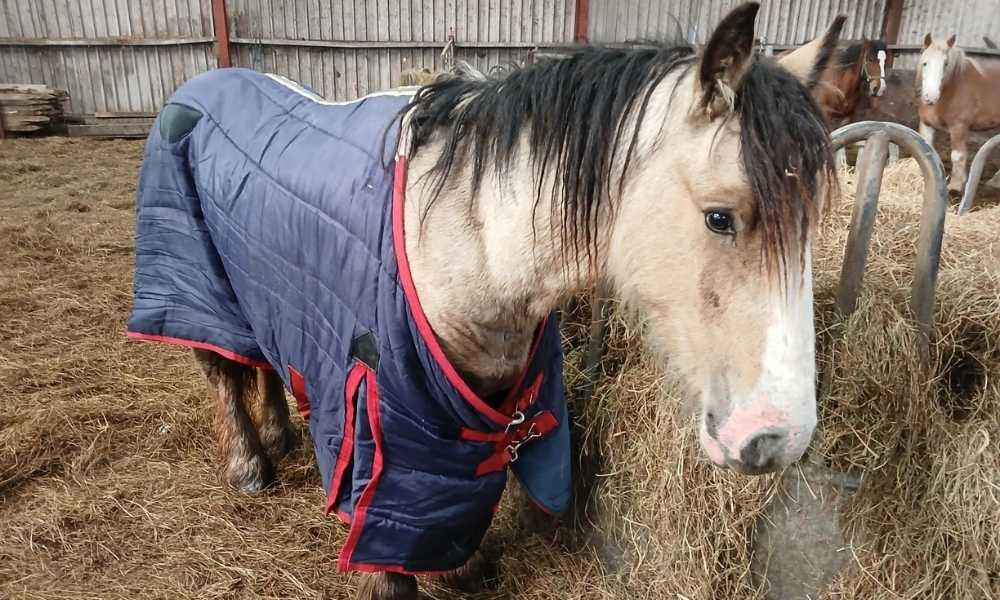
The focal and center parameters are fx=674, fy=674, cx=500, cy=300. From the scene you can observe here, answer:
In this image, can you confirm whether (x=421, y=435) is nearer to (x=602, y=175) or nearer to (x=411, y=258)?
(x=411, y=258)

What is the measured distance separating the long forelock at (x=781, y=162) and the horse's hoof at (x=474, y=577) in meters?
1.44

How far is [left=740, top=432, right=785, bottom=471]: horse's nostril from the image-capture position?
1.09 m

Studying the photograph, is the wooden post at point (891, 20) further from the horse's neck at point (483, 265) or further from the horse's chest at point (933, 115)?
the horse's neck at point (483, 265)

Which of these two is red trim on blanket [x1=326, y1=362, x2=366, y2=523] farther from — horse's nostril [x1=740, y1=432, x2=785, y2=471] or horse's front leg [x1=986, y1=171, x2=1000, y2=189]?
horse's front leg [x1=986, y1=171, x2=1000, y2=189]

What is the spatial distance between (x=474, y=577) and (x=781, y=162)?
1.59 meters

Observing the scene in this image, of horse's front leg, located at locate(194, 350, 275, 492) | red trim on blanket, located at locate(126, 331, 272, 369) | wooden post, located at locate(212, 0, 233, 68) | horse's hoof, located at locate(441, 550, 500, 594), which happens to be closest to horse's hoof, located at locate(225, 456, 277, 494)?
horse's front leg, located at locate(194, 350, 275, 492)

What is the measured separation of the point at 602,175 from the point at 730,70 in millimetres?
281

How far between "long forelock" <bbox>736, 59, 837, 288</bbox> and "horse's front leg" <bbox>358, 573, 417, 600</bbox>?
127 cm

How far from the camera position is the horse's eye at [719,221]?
3.70 ft

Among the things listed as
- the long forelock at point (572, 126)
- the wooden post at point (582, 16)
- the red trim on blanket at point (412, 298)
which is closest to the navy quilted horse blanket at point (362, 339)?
the red trim on blanket at point (412, 298)

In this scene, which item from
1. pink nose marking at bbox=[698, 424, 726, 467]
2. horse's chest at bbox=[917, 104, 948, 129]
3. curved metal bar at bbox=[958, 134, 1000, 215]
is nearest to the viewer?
pink nose marking at bbox=[698, 424, 726, 467]

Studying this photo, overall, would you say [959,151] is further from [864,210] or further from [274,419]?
[274,419]

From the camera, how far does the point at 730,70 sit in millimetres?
1107

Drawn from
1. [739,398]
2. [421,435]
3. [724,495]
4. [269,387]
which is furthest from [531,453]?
[269,387]
